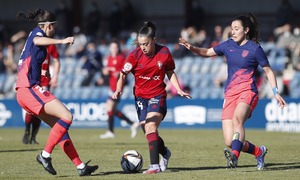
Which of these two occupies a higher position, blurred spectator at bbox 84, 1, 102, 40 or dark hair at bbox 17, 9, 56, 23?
dark hair at bbox 17, 9, 56, 23

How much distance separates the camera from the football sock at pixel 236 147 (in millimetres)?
11788

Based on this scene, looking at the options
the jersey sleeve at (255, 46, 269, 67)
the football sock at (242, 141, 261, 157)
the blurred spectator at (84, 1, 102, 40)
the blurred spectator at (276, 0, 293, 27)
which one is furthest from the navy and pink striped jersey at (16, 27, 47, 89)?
the blurred spectator at (84, 1, 102, 40)

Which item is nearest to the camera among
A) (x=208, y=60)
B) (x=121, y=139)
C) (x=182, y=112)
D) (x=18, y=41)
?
(x=121, y=139)

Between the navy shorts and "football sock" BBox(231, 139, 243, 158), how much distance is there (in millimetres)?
1176

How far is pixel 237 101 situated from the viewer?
12211 mm

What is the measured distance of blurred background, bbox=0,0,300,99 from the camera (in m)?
27.7

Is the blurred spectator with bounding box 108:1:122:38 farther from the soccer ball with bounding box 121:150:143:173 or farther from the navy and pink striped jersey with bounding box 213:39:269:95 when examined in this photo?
the soccer ball with bounding box 121:150:143:173

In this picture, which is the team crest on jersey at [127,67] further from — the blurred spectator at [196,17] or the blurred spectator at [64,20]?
the blurred spectator at [64,20]

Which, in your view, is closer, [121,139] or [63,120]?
[63,120]

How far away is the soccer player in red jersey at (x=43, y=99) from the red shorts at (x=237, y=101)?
216cm

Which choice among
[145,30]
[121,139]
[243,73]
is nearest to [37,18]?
[145,30]

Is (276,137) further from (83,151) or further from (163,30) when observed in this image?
(163,30)

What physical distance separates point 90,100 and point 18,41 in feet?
32.5

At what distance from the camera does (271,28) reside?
111 feet
